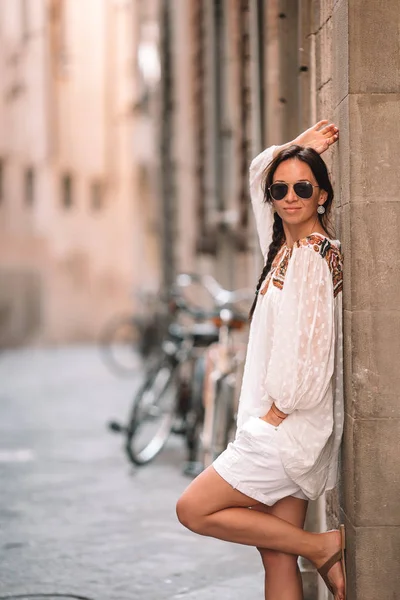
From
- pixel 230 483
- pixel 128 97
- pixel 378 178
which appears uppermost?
pixel 128 97

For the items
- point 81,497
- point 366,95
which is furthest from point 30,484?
point 366,95

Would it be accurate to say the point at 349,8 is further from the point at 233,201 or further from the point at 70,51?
the point at 70,51

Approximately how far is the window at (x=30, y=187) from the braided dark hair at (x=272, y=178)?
26.9 m

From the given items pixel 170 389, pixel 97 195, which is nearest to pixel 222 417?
pixel 170 389

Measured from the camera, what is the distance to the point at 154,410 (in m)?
9.57

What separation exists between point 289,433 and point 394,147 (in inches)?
43.3

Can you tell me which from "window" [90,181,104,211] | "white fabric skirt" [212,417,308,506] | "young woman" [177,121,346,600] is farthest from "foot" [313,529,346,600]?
"window" [90,181,104,211]

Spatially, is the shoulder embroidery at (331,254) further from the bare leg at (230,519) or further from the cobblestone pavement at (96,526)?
the cobblestone pavement at (96,526)

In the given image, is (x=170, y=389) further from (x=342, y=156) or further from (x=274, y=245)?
(x=342, y=156)

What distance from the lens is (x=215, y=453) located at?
822 cm

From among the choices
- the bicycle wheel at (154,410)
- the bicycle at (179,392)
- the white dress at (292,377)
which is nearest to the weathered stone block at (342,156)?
the white dress at (292,377)

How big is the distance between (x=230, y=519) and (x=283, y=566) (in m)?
0.32

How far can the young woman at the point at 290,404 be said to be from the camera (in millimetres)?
4102

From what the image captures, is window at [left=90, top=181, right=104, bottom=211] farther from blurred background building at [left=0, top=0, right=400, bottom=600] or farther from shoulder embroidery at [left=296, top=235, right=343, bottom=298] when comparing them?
shoulder embroidery at [left=296, top=235, right=343, bottom=298]
